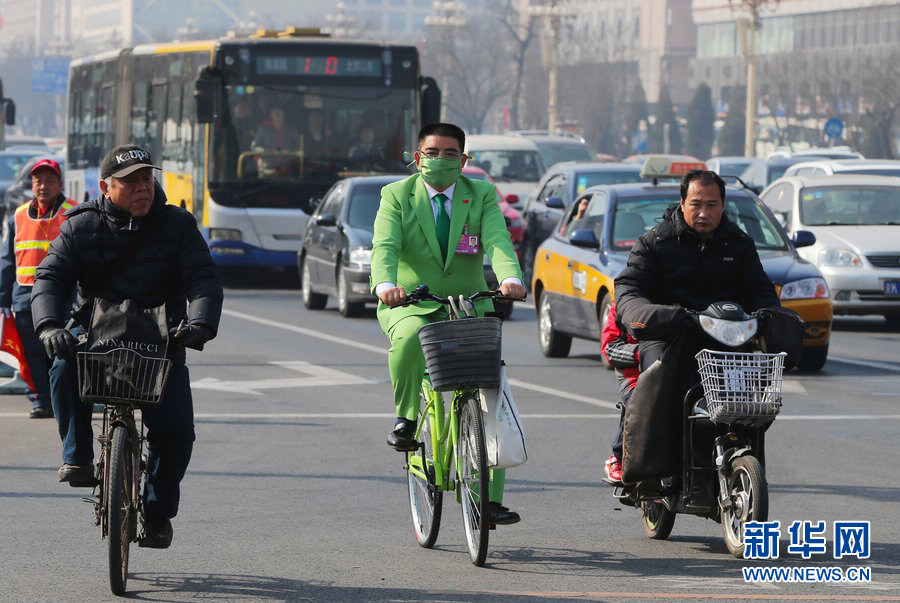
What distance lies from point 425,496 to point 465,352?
3.02 ft

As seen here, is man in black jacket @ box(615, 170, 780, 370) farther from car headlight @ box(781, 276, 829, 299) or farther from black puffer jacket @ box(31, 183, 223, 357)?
car headlight @ box(781, 276, 829, 299)

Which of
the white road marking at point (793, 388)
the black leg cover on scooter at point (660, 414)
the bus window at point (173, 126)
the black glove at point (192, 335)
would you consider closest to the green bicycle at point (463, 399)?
the black leg cover on scooter at point (660, 414)

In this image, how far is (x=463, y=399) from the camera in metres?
7.69

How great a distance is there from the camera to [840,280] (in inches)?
788

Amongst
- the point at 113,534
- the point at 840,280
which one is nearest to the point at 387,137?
the point at 840,280

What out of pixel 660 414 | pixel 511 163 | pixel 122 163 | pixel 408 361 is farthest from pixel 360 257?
pixel 511 163

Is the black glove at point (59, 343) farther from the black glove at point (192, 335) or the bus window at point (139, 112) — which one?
the bus window at point (139, 112)

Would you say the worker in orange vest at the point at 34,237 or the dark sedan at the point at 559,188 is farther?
the dark sedan at the point at 559,188

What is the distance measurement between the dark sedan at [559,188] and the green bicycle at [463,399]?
1735cm

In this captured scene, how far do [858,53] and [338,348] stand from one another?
79.3 m

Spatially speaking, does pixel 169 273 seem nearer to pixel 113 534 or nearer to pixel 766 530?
pixel 113 534

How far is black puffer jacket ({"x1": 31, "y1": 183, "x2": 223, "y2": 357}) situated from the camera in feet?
23.7

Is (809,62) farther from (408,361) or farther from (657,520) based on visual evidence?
(408,361)

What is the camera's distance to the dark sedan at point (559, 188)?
25.6 meters
